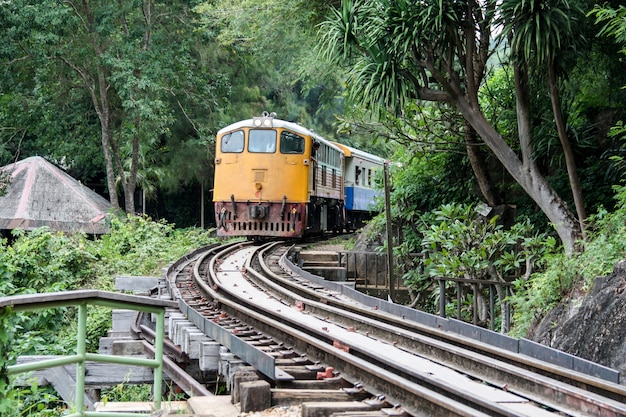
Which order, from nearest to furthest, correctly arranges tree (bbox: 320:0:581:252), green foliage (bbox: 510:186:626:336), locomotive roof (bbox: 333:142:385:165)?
green foliage (bbox: 510:186:626:336)
tree (bbox: 320:0:581:252)
locomotive roof (bbox: 333:142:385:165)

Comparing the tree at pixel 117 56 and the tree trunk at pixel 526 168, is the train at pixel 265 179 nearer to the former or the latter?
the tree at pixel 117 56

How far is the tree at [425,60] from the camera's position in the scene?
10281 millimetres

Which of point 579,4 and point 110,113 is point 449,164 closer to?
point 579,4

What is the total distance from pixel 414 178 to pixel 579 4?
17.4 feet

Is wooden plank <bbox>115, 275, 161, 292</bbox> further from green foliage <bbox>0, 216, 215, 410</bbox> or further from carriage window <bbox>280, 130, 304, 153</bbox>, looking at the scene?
carriage window <bbox>280, 130, 304, 153</bbox>

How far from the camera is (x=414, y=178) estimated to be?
14742 mm

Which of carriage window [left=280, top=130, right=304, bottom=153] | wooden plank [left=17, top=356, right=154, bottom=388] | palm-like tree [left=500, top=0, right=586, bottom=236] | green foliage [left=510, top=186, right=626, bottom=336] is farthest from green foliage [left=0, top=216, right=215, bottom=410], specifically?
palm-like tree [left=500, top=0, right=586, bottom=236]

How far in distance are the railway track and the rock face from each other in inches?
47.4

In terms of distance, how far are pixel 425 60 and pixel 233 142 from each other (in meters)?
7.47

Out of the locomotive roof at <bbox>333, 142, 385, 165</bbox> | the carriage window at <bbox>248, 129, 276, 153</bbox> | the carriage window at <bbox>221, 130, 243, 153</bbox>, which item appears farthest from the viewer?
the locomotive roof at <bbox>333, 142, 385, 165</bbox>

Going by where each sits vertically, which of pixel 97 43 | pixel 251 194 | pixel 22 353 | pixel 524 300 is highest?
pixel 97 43

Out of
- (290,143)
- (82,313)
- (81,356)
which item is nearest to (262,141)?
(290,143)

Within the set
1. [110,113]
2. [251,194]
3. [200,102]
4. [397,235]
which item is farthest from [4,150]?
[397,235]

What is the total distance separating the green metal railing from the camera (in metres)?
4.06
